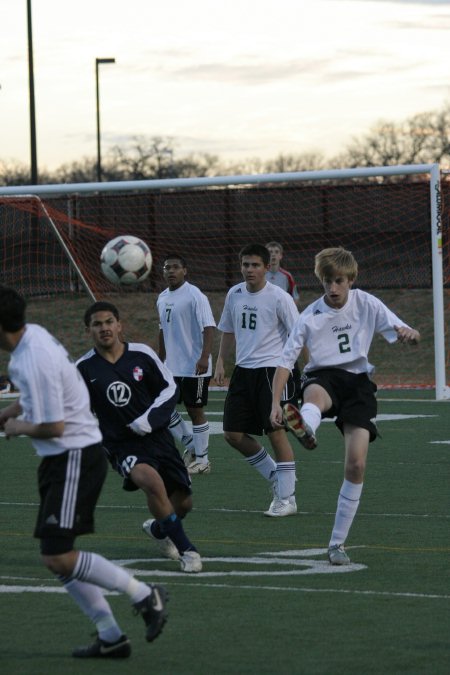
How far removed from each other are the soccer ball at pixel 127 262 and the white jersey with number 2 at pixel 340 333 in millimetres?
12156

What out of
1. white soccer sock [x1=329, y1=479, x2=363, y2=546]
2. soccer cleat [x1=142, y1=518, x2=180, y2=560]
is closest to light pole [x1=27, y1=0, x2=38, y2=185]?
soccer cleat [x1=142, y1=518, x2=180, y2=560]

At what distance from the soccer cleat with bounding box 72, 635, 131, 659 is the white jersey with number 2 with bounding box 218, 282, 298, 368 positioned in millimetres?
5400

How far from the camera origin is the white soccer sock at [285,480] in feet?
36.4

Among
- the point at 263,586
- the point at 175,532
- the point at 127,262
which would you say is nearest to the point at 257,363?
the point at 175,532

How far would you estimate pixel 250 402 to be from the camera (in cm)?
1157

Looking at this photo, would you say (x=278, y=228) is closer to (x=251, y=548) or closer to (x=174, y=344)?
(x=174, y=344)

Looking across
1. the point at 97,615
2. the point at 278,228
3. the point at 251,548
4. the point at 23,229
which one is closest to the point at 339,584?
the point at 251,548

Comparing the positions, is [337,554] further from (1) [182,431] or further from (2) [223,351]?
(1) [182,431]

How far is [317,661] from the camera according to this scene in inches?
247

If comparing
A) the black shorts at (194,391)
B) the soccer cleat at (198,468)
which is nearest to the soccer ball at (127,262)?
the black shorts at (194,391)

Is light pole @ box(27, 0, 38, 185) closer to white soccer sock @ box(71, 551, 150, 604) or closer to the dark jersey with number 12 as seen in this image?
the dark jersey with number 12

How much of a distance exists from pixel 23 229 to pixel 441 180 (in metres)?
9.29

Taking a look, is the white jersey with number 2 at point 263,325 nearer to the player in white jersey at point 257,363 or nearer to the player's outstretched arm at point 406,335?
the player in white jersey at point 257,363

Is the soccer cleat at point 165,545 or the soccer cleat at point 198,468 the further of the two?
the soccer cleat at point 198,468
